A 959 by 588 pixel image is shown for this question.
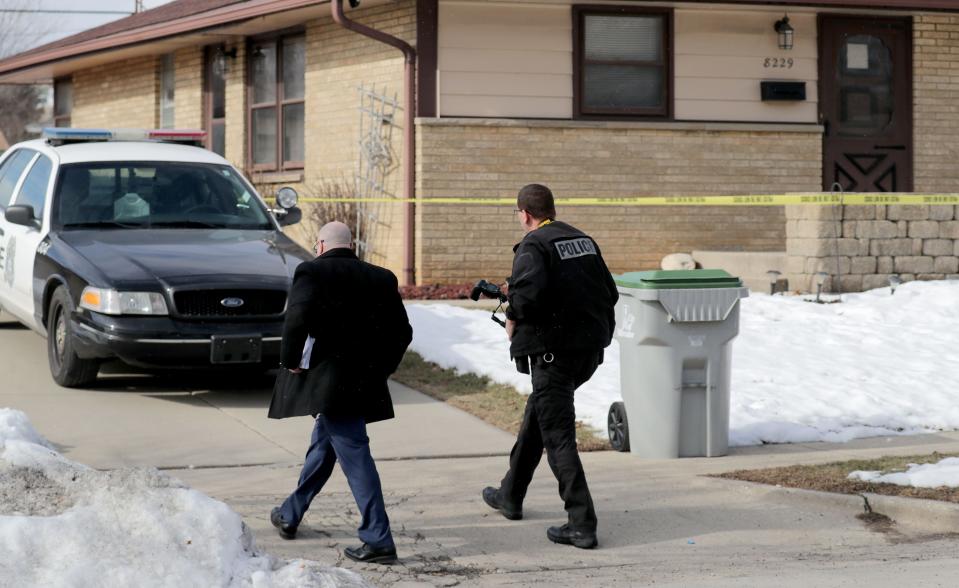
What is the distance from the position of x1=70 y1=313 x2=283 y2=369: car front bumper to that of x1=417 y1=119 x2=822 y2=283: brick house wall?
6656mm

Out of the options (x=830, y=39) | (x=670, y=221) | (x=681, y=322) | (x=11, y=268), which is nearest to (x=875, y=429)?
(x=681, y=322)

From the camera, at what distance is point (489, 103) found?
16375 mm

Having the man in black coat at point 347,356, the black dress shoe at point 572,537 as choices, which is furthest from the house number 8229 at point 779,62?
the man in black coat at point 347,356

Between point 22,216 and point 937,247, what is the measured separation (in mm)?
9371

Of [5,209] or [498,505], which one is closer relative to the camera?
[498,505]

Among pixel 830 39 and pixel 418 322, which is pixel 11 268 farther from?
pixel 830 39

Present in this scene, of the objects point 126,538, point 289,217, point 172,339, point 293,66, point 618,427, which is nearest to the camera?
point 126,538

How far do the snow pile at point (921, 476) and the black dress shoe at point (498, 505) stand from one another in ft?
6.60

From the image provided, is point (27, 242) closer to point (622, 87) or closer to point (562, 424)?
point (562, 424)

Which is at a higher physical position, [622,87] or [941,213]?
[622,87]

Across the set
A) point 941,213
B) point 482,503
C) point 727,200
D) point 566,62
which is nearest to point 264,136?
point 566,62

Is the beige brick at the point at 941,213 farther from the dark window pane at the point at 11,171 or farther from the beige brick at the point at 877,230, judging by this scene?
the dark window pane at the point at 11,171

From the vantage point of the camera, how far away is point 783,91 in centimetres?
1714

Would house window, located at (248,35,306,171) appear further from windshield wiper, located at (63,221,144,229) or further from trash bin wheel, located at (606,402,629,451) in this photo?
trash bin wheel, located at (606,402,629,451)
